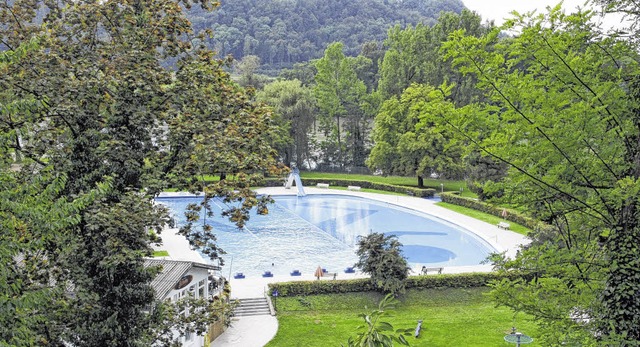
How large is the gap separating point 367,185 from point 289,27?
2877 inches

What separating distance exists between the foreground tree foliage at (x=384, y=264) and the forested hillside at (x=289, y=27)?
85.6m

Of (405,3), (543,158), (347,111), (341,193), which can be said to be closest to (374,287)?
(543,158)

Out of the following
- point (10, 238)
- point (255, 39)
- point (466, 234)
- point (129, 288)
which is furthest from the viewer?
point (255, 39)

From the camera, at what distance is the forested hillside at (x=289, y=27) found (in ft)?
339

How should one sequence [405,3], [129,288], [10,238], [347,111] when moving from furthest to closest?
[405,3] < [347,111] < [129,288] < [10,238]

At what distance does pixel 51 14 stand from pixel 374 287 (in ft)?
48.2

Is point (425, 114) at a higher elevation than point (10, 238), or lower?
higher

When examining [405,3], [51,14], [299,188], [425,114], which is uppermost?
[405,3]

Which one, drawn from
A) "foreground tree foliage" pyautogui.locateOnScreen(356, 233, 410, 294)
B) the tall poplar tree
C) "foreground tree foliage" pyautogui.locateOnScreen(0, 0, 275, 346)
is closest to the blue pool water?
"foreground tree foliage" pyautogui.locateOnScreen(356, 233, 410, 294)

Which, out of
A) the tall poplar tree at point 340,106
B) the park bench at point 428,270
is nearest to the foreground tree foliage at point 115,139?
the park bench at point 428,270

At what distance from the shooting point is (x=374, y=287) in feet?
66.0

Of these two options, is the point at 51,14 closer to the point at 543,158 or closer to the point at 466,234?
the point at 543,158

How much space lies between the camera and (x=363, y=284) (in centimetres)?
2025

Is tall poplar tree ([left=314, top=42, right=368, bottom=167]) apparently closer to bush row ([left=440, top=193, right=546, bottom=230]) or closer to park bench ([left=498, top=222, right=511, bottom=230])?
bush row ([left=440, top=193, right=546, bottom=230])
